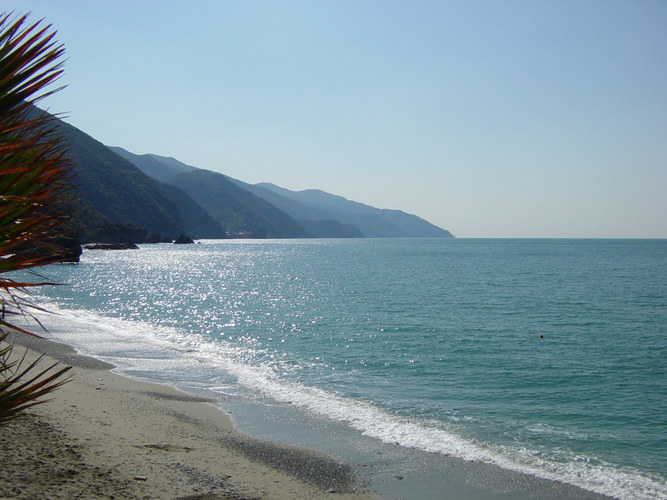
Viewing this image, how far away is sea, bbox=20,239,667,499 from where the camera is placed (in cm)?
1086

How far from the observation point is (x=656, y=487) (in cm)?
992

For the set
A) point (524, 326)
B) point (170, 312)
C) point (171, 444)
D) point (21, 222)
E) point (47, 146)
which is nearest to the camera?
point (21, 222)

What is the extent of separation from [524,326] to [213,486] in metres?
24.7

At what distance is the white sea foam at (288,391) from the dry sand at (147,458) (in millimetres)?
2683

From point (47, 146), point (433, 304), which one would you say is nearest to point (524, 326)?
point (433, 304)

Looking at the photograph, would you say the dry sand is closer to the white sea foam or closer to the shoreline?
the shoreline

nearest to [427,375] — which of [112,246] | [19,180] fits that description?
[19,180]

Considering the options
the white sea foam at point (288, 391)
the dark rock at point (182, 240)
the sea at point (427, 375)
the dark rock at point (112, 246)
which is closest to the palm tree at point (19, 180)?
the sea at point (427, 375)

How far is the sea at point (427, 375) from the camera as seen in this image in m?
10.9

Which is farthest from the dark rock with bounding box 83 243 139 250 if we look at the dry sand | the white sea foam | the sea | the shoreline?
the shoreline

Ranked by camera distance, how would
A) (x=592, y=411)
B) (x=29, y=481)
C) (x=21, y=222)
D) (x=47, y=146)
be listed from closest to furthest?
(x=21, y=222) → (x=47, y=146) → (x=29, y=481) → (x=592, y=411)

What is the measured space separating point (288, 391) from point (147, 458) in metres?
6.89

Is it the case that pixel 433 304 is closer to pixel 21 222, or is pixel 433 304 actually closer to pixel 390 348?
pixel 390 348

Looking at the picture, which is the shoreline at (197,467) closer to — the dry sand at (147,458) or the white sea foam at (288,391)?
the dry sand at (147,458)
